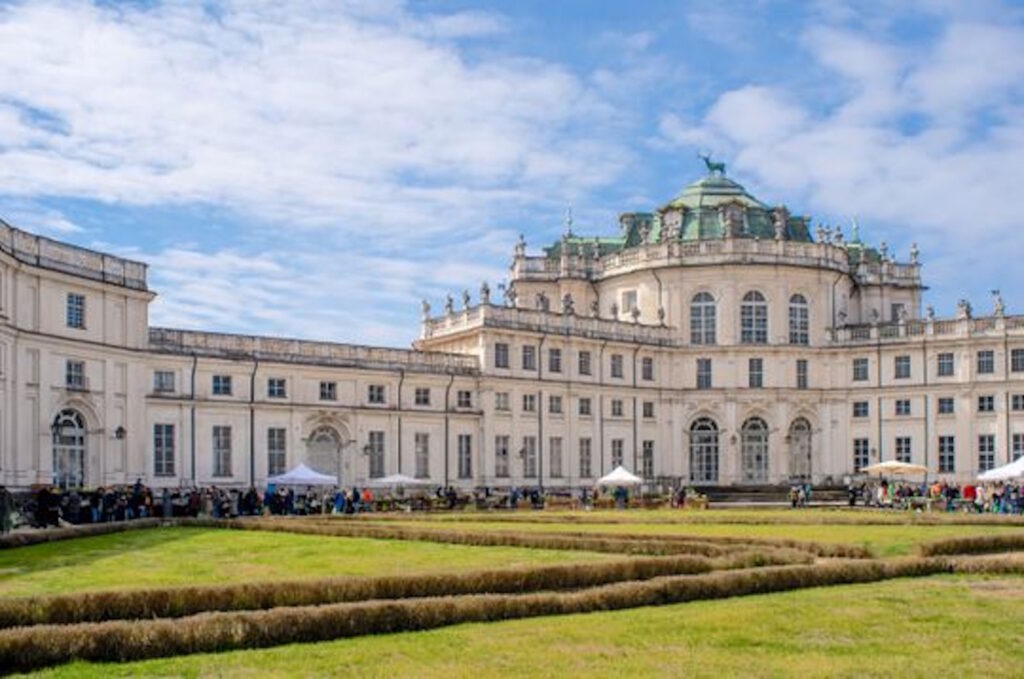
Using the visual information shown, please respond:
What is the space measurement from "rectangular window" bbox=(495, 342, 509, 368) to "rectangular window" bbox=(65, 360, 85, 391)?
82.4 feet

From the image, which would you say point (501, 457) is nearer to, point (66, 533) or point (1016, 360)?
point (1016, 360)

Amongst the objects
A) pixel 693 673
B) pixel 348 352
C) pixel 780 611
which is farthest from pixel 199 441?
pixel 693 673

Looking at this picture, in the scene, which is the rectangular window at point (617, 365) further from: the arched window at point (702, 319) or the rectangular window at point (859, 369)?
the rectangular window at point (859, 369)

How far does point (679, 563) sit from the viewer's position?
23.5 meters

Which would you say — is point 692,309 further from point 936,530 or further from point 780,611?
point 780,611

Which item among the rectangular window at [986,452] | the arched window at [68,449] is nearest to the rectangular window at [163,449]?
the arched window at [68,449]

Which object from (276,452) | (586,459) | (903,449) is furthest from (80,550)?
(903,449)

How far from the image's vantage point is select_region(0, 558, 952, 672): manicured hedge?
15.1m

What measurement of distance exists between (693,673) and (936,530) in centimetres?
2583

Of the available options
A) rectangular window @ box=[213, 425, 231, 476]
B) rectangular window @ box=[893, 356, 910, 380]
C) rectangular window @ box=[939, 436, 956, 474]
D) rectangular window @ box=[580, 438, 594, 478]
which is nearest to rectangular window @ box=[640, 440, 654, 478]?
rectangular window @ box=[580, 438, 594, 478]

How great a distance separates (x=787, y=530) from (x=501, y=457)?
33.3 metres

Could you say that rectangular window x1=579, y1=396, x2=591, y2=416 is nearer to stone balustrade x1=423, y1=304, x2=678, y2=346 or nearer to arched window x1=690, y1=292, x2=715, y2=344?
stone balustrade x1=423, y1=304, x2=678, y2=346

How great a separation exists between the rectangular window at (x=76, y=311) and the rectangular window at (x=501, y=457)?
2571cm

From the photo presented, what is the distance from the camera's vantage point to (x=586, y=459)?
7575 centimetres
